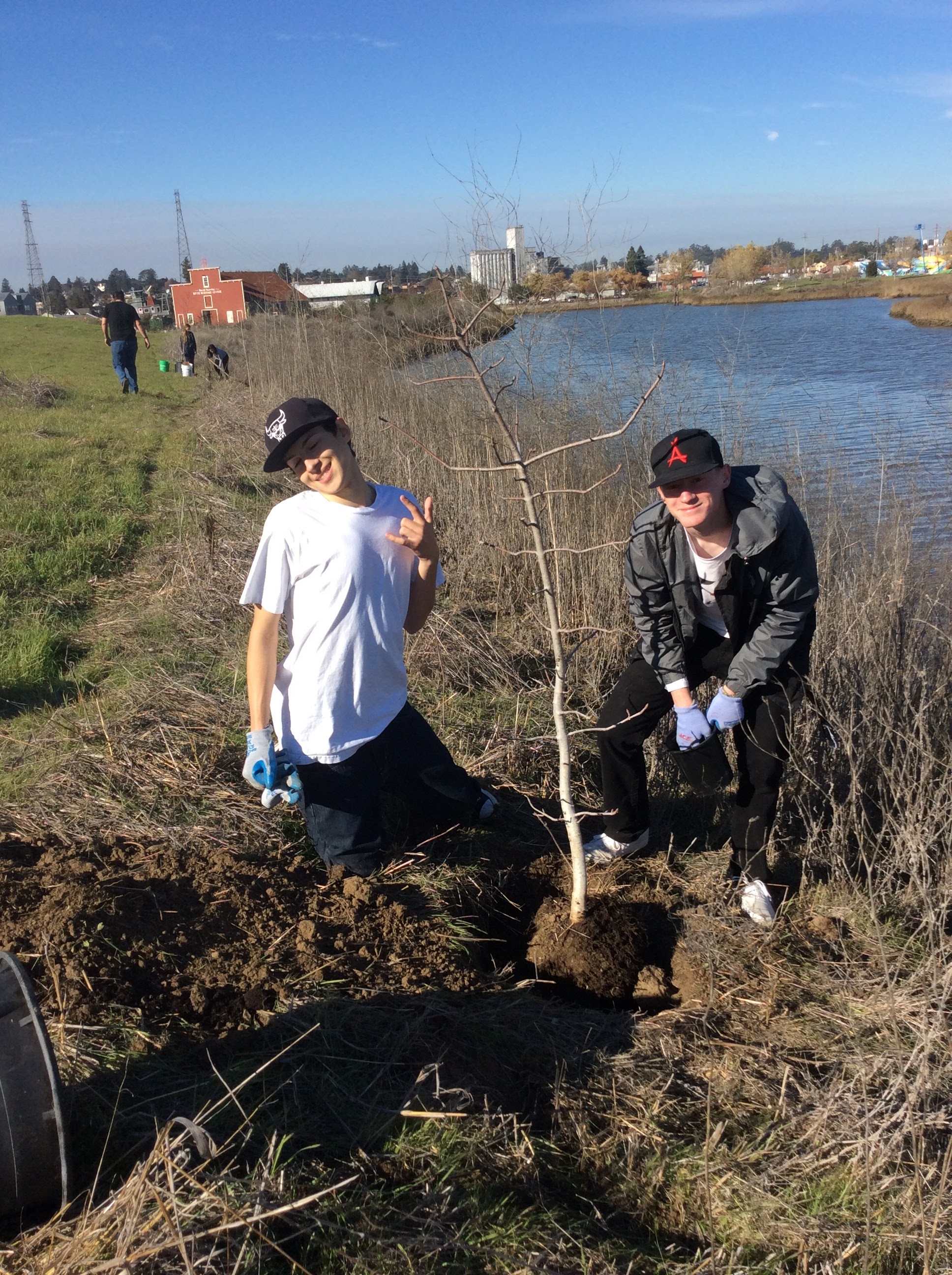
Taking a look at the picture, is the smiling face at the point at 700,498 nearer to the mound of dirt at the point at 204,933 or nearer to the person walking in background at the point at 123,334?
the mound of dirt at the point at 204,933

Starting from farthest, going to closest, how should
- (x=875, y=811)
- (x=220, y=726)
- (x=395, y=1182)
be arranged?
(x=220, y=726) → (x=875, y=811) → (x=395, y=1182)

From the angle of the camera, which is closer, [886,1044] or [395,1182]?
[395,1182]

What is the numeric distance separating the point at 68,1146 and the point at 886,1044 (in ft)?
6.55

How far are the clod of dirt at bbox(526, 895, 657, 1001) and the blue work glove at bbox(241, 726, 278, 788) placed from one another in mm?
1038

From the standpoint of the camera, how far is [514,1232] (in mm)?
1916

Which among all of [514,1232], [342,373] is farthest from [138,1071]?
[342,373]

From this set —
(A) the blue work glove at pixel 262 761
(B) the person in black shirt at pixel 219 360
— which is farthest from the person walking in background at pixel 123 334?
(A) the blue work glove at pixel 262 761

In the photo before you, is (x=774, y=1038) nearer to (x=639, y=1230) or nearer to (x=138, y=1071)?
(x=639, y=1230)

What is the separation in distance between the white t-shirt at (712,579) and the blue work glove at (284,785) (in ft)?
4.68

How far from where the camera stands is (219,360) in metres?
19.8

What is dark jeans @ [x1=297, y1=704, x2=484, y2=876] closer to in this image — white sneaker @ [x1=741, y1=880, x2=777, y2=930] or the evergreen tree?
white sneaker @ [x1=741, y1=880, x2=777, y2=930]

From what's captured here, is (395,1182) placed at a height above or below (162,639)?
below

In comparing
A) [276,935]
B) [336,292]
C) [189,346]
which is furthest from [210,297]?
[276,935]

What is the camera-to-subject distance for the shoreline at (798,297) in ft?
21.1
